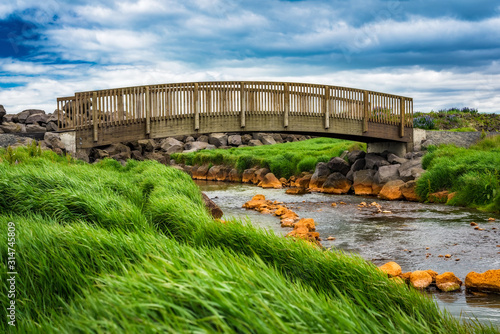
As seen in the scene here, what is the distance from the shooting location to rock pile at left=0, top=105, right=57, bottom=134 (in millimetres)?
24688

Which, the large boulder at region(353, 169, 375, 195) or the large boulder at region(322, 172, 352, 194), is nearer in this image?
the large boulder at region(353, 169, 375, 195)

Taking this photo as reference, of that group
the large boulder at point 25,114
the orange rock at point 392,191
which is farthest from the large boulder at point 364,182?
the large boulder at point 25,114

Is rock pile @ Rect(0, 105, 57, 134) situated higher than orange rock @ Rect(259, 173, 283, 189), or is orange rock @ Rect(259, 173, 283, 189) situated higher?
rock pile @ Rect(0, 105, 57, 134)

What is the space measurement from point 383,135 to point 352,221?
9999 millimetres

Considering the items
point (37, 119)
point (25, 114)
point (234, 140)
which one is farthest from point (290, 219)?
point (234, 140)

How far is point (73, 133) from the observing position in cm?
1582

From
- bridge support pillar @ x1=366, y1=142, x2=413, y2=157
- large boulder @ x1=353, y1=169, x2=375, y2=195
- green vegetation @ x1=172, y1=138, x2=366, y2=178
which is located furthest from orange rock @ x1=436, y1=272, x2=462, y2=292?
green vegetation @ x1=172, y1=138, x2=366, y2=178

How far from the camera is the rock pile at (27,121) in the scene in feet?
81.0

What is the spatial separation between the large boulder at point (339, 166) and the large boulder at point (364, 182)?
4.15 ft

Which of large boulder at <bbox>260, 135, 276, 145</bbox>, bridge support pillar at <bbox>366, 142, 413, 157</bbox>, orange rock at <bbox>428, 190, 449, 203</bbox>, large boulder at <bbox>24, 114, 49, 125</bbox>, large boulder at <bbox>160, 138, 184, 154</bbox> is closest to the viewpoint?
orange rock at <bbox>428, 190, 449, 203</bbox>

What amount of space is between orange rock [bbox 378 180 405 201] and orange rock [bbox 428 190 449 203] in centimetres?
144

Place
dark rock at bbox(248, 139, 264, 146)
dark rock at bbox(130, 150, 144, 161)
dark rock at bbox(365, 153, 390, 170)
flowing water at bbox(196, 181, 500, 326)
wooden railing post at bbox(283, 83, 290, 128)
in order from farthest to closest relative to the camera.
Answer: dark rock at bbox(248, 139, 264, 146) → dark rock at bbox(130, 150, 144, 161) → dark rock at bbox(365, 153, 390, 170) → wooden railing post at bbox(283, 83, 290, 128) → flowing water at bbox(196, 181, 500, 326)

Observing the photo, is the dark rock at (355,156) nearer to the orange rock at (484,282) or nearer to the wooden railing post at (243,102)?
the wooden railing post at (243,102)

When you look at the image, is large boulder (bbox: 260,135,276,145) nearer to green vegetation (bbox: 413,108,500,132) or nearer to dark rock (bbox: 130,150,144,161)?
green vegetation (bbox: 413,108,500,132)
